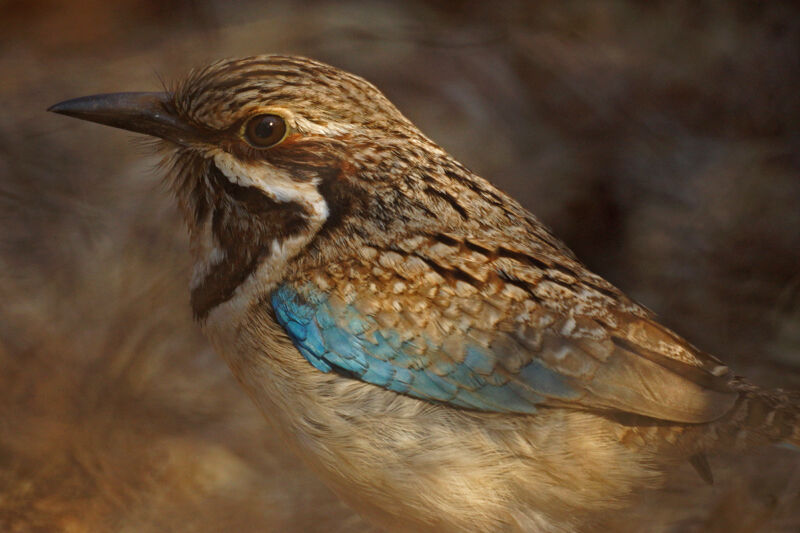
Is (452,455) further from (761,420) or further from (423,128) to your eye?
(423,128)

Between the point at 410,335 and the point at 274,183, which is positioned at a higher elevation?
the point at 274,183

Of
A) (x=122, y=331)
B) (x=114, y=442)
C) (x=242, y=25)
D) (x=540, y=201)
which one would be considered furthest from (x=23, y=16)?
(x=540, y=201)

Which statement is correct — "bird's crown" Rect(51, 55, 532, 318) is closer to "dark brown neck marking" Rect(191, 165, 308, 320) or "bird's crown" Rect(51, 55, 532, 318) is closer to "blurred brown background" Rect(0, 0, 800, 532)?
"dark brown neck marking" Rect(191, 165, 308, 320)

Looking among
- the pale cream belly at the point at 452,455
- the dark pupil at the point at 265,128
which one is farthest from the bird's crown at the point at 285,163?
the pale cream belly at the point at 452,455

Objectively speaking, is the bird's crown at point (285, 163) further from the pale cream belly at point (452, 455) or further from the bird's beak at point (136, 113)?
the pale cream belly at point (452, 455)

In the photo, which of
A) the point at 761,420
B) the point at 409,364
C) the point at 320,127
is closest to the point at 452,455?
the point at 409,364

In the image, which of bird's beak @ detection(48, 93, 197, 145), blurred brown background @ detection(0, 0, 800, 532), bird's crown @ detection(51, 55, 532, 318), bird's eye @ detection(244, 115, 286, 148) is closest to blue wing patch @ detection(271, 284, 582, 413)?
bird's crown @ detection(51, 55, 532, 318)

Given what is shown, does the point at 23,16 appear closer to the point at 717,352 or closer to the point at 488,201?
the point at 488,201
